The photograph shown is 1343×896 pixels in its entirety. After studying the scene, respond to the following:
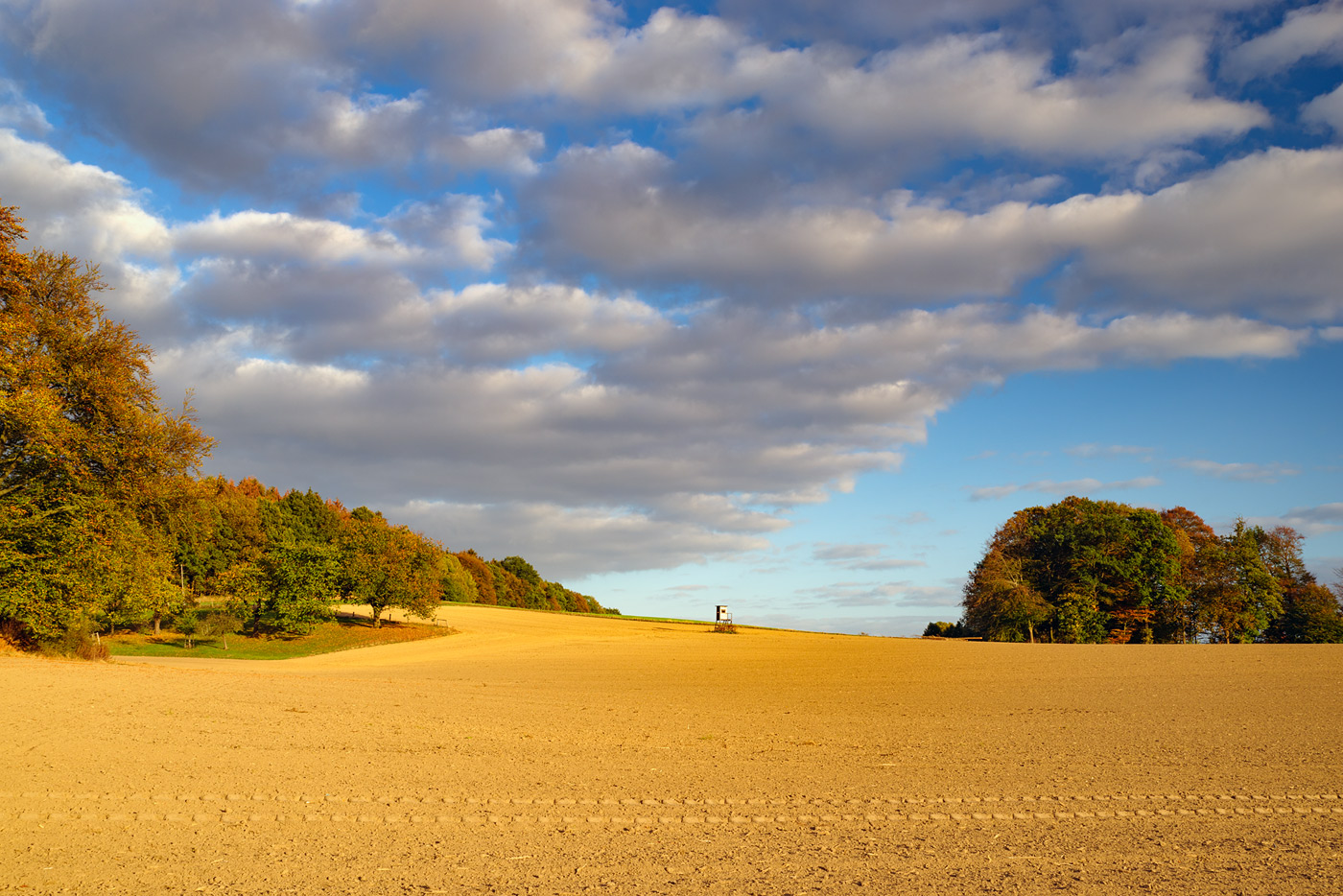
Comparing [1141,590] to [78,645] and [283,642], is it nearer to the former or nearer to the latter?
[283,642]

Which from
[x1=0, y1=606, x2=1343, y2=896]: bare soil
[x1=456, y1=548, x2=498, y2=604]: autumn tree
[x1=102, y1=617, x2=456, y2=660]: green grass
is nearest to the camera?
[x1=0, y1=606, x2=1343, y2=896]: bare soil

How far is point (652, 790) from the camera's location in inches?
425

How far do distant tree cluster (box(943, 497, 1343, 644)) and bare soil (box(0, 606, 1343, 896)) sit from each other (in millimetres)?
39176

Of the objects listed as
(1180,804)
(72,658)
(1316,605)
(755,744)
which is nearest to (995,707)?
(755,744)

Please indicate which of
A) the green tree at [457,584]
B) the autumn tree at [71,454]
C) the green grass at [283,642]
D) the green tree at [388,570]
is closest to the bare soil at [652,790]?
the autumn tree at [71,454]

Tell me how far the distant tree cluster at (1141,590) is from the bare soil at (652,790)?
3918 centimetres

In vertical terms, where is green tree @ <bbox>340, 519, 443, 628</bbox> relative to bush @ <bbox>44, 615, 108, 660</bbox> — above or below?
above

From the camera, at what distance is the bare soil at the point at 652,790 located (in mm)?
7312

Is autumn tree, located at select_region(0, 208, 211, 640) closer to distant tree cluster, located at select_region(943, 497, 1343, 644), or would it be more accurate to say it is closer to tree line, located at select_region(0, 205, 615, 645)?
tree line, located at select_region(0, 205, 615, 645)

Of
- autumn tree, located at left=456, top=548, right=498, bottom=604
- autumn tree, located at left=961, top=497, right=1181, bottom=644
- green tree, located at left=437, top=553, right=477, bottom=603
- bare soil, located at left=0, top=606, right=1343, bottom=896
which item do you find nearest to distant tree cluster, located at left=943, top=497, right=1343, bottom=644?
autumn tree, located at left=961, top=497, right=1181, bottom=644

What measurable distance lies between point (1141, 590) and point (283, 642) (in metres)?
58.0

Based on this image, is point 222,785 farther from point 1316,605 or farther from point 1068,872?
point 1316,605

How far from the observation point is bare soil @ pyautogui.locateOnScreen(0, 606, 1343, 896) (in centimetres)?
731

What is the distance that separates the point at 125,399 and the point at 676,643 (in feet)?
108
